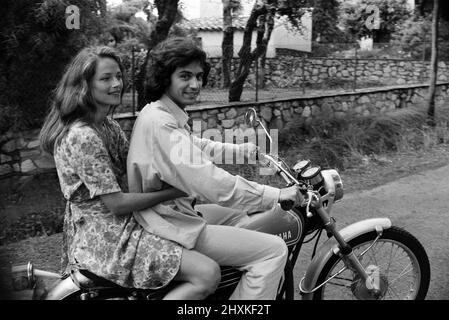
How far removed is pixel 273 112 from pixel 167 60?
6.93 metres

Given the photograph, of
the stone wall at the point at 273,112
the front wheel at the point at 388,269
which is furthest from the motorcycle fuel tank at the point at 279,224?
the stone wall at the point at 273,112

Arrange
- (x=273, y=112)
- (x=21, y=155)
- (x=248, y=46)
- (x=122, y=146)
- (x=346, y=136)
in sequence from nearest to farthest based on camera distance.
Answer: (x=122, y=146) < (x=21, y=155) < (x=346, y=136) < (x=273, y=112) < (x=248, y=46)

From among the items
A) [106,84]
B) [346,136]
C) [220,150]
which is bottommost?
[346,136]

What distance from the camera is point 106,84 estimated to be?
2395 millimetres

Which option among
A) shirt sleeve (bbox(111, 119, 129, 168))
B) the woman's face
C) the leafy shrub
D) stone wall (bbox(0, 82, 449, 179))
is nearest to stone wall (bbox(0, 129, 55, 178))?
stone wall (bbox(0, 82, 449, 179))

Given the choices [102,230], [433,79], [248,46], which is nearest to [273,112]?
[248,46]

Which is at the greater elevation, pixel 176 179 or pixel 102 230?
pixel 176 179

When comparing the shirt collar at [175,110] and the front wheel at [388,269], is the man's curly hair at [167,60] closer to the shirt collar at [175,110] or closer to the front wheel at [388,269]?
the shirt collar at [175,110]

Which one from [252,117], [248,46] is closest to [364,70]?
[248,46]

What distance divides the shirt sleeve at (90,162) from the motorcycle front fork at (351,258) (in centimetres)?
99

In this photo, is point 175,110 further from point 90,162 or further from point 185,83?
point 90,162

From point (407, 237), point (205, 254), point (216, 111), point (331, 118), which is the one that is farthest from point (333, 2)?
point (205, 254)

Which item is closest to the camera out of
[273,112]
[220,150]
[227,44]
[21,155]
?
[220,150]

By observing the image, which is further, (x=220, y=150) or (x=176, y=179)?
(x=220, y=150)
